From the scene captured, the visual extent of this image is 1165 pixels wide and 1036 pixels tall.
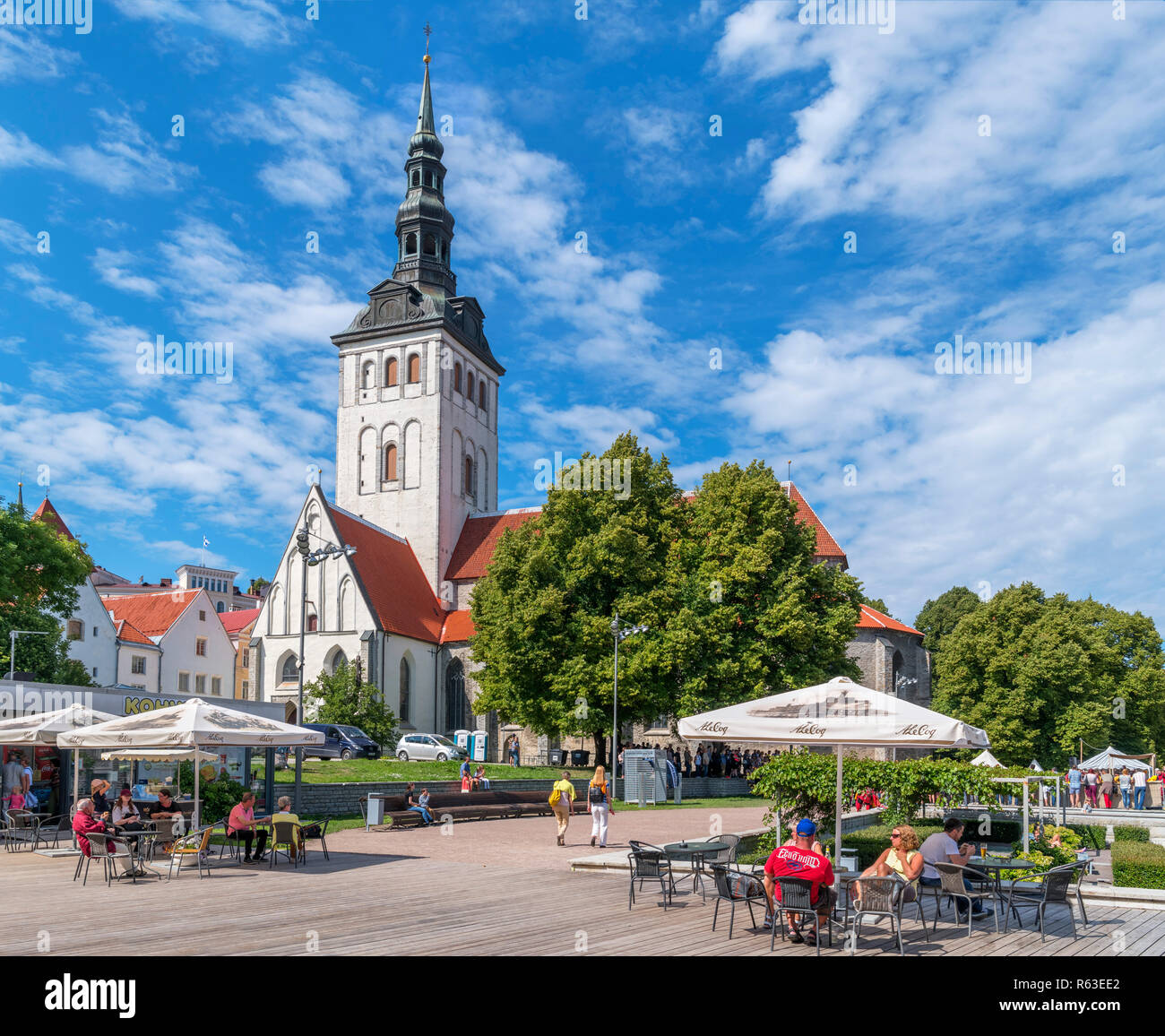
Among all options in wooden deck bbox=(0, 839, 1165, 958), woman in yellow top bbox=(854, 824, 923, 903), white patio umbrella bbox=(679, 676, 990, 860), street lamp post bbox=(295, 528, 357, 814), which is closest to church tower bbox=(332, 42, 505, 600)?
street lamp post bbox=(295, 528, 357, 814)

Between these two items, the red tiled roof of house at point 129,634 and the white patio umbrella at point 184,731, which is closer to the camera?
the white patio umbrella at point 184,731

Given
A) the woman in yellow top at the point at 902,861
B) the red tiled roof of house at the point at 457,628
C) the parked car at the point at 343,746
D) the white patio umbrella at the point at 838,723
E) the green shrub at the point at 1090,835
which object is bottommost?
the parked car at the point at 343,746

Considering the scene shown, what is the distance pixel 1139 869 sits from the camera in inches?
531

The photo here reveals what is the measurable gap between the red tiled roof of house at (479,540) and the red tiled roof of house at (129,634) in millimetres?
18916

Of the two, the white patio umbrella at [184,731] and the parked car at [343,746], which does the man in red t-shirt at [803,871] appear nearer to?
the white patio umbrella at [184,731]

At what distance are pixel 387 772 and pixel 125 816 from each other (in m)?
17.8

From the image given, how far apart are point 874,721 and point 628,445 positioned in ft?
103

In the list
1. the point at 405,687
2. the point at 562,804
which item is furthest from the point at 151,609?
the point at 562,804

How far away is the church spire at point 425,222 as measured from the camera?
6309 cm

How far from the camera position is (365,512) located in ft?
211

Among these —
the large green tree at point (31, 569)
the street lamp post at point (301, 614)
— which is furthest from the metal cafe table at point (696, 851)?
the large green tree at point (31, 569)

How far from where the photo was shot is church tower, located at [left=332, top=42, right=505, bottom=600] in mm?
62281
